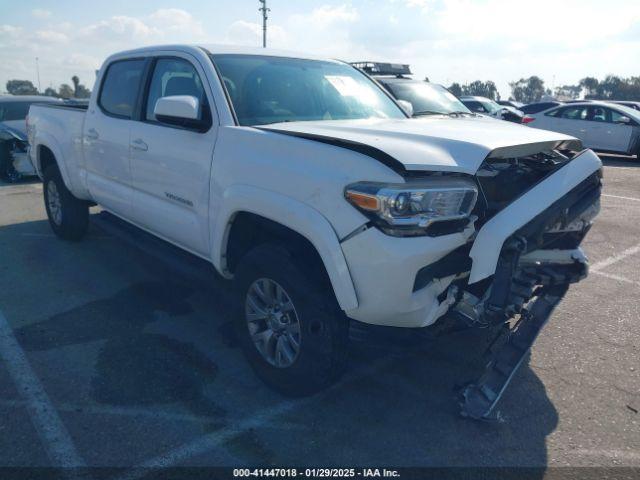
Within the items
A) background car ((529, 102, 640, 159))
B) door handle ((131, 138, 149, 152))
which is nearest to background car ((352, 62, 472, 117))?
door handle ((131, 138, 149, 152))

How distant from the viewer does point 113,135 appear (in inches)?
186

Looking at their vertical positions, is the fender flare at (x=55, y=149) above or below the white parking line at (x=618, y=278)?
above

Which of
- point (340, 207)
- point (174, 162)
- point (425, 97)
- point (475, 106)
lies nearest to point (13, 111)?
point (425, 97)

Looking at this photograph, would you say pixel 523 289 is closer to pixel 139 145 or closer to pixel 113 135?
pixel 139 145

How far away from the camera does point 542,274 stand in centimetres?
299

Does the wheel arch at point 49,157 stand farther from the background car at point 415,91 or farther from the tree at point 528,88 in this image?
the tree at point 528,88

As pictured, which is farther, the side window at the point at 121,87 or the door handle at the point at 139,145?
the side window at the point at 121,87

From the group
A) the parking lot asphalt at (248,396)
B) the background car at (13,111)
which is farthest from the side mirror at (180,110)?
the background car at (13,111)

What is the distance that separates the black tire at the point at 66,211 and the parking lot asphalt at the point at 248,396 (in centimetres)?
128

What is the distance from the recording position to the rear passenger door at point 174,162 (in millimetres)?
3596

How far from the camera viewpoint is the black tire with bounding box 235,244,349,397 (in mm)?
2867

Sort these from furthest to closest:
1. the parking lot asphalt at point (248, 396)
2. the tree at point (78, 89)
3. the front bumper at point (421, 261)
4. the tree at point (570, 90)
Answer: the tree at point (570, 90) < the tree at point (78, 89) < the parking lot asphalt at point (248, 396) < the front bumper at point (421, 261)

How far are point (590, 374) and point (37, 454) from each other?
3265 mm

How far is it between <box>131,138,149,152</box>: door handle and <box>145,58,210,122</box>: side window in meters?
0.20
